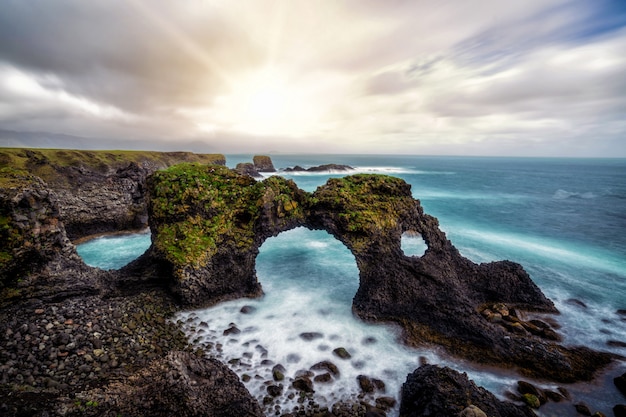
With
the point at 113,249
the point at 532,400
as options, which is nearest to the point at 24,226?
the point at 113,249

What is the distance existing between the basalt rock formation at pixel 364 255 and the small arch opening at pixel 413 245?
29.1 ft

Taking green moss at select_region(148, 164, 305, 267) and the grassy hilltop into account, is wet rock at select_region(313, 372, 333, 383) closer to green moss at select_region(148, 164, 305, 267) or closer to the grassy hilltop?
green moss at select_region(148, 164, 305, 267)

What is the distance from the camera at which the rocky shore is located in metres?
8.80

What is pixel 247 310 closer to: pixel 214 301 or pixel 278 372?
pixel 214 301

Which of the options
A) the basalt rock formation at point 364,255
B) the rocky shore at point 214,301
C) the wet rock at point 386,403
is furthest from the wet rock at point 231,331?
the wet rock at point 386,403

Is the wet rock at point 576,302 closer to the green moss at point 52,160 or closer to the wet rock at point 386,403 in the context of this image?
the wet rock at point 386,403

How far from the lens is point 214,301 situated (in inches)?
634

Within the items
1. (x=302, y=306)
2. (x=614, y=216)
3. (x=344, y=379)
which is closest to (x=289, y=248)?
(x=302, y=306)

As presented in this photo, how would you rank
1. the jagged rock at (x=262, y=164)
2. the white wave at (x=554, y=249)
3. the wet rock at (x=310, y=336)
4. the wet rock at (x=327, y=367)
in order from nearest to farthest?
the wet rock at (x=327, y=367), the wet rock at (x=310, y=336), the white wave at (x=554, y=249), the jagged rock at (x=262, y=164)

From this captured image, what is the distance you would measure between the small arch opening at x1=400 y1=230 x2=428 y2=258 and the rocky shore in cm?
885

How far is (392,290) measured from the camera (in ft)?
51.9

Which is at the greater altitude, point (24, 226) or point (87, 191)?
point (24, 226)

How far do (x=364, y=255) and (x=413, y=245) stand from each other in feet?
49.9

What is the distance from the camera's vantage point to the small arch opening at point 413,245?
88.8ft
